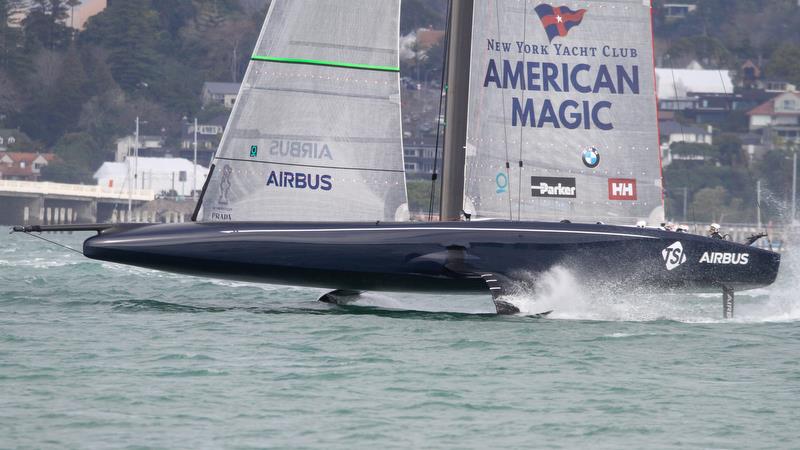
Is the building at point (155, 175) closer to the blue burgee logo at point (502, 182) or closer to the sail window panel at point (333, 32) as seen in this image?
the sail window panel at point (333, 32)

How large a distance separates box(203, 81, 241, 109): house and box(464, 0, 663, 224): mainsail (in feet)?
308

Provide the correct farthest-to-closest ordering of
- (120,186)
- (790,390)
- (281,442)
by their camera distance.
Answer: (120,186) → (790,390) → (281,442)

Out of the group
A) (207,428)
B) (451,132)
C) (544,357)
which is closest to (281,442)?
(207,428)

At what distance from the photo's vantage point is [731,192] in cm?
8138

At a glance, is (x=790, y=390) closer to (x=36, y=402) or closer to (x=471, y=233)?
(x=471, y=233)

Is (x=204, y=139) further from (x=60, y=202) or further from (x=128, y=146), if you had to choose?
(x=60, y=202)

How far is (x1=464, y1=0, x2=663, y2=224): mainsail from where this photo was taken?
51.9 ft

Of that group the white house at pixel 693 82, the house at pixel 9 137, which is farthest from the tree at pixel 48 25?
the white house at pixel 693 82

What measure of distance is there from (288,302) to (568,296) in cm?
397

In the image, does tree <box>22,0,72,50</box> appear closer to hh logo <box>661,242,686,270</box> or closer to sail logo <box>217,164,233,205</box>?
sail logo <box>217,164,233,205</box>

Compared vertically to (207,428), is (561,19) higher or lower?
higher

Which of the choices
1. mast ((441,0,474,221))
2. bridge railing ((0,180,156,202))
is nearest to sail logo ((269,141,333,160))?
mast ((441,0,474,221))

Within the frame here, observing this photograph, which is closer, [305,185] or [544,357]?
[544,357]

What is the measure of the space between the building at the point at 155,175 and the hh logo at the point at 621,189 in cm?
7469
